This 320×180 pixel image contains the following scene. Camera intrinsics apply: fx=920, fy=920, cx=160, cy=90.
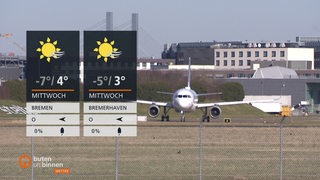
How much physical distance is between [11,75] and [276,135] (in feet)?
218

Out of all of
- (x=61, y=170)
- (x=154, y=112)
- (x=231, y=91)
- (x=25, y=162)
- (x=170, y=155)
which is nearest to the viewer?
(x=61, y=170)

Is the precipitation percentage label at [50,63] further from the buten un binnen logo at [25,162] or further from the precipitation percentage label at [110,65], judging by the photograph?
the buten un binnen logo at [25,162]

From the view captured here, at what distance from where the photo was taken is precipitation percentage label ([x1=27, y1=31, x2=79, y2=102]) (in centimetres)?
2895

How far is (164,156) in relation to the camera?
38.8m

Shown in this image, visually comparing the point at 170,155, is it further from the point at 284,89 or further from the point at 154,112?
the point at 284,89

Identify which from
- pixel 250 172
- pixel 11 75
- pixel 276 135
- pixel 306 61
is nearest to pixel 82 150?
pixel 250 172

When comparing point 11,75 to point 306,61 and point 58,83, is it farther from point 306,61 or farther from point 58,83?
point 58,83

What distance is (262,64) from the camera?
509 ft

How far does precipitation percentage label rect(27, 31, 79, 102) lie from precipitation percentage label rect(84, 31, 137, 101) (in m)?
0.49
